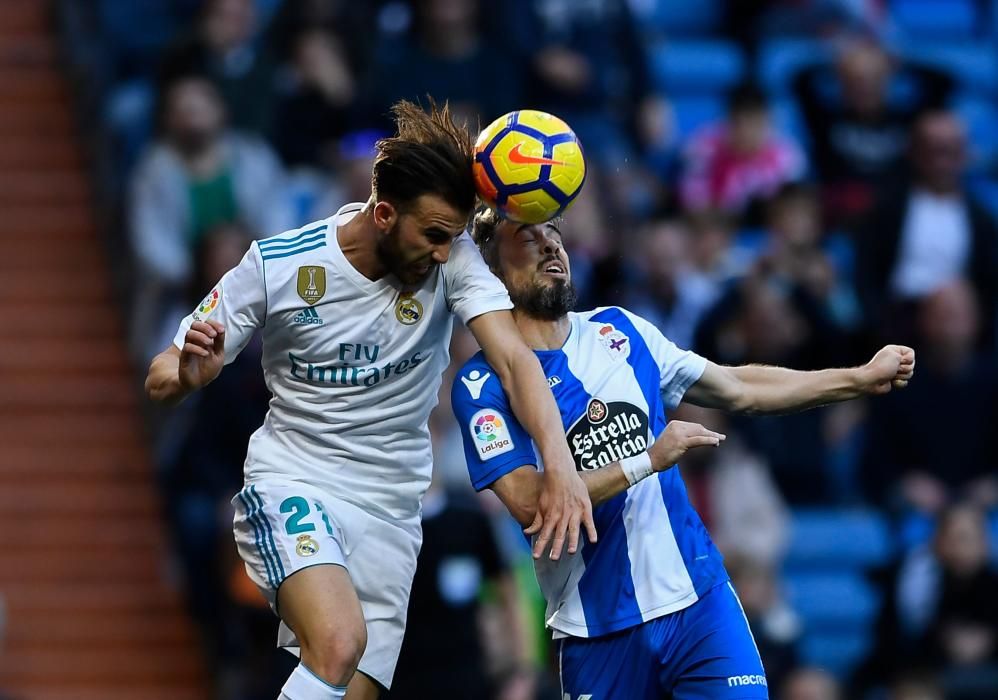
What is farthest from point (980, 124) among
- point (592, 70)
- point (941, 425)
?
point (941, 425)

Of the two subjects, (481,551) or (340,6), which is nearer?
(481,551)

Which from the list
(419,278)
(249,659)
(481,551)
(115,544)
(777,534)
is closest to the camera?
(419,278)

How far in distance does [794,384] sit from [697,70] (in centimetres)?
745

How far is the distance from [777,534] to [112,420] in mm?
4002

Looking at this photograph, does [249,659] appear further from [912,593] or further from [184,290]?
[912,593]

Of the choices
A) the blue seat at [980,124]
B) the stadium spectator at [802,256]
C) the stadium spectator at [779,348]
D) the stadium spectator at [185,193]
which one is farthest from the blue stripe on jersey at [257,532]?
the blue seat at [980,124]

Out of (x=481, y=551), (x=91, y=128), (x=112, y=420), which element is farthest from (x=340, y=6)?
(x=481, y=551)

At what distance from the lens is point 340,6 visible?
1077 cm

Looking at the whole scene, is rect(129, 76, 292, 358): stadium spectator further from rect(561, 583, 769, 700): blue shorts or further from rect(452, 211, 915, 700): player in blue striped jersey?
rect(561, 583, 769, 700): blue shorts

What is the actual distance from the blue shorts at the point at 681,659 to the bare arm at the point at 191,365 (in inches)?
57.4

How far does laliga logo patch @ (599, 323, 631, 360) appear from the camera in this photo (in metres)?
5.83

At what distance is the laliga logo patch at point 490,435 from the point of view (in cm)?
555

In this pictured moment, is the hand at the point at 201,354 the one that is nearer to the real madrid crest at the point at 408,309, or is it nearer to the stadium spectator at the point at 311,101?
the real madrid crest at the point at 408,309

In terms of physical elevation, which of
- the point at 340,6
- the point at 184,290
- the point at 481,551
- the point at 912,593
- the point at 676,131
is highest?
the point at 340,6
